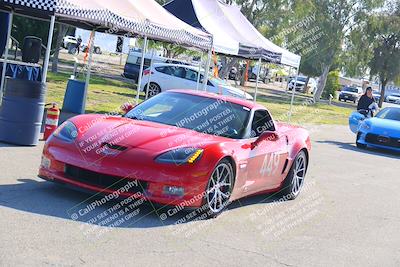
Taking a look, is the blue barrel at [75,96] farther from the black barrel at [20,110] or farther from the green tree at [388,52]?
the green tree at [388,52]

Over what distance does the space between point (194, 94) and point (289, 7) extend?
36708 millimetres

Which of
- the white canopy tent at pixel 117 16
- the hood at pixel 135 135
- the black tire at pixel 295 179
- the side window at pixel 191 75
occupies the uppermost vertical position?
the white canopy tent at pixel 117 16

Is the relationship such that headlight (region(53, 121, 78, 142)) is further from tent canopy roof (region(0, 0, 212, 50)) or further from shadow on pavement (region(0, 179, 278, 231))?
tent canopy roof (region(0, 0, 212, 50))

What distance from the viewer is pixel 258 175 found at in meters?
7.85

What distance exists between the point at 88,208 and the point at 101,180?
1.07 ft

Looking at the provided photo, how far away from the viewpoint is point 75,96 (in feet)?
51.9

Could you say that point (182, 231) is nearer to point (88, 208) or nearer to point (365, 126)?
point (88, 208)

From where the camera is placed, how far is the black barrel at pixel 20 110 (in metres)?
9.87

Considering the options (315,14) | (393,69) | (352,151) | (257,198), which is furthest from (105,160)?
(393,69)

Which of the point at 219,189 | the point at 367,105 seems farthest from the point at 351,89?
the point at 219,189

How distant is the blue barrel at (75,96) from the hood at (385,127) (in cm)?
816

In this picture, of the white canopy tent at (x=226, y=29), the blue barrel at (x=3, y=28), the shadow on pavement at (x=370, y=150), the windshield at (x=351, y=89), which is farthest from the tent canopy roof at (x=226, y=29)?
the windshield at (x=351, y=89)

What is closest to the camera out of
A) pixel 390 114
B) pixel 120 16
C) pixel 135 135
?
pixel 135 135

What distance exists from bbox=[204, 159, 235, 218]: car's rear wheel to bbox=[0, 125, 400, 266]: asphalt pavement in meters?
0.13
